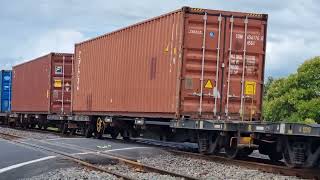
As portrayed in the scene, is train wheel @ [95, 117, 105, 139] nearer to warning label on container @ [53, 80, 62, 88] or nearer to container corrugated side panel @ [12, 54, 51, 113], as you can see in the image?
warning label on container @ [53, 80, 62, 88]

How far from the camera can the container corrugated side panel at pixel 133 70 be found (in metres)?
16.7

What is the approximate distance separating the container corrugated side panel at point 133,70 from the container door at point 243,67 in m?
1.47

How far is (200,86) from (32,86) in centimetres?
1913

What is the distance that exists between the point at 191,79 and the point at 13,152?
576cm

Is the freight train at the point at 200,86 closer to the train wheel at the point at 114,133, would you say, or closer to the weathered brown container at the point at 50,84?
the train wheel at the point at 114,133

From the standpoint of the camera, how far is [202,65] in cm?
1602

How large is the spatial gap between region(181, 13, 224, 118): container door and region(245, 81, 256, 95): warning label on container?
0.84 meters

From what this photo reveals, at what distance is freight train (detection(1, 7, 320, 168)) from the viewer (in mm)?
14047

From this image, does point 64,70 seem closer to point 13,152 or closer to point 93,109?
point 93,109

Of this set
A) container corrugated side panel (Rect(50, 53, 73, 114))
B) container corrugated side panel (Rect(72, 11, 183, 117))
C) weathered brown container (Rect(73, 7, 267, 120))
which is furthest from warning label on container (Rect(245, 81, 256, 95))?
container corrugated side panel (Rect(50, 53, 73, 114))

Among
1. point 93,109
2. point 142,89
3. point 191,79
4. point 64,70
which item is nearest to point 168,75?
point 191,79

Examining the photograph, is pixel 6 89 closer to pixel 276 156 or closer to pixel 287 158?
pixel 276 156

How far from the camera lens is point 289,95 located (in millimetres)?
51062

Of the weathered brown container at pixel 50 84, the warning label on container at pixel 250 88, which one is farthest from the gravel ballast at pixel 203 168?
the weathered brown container at pixel 50 84
